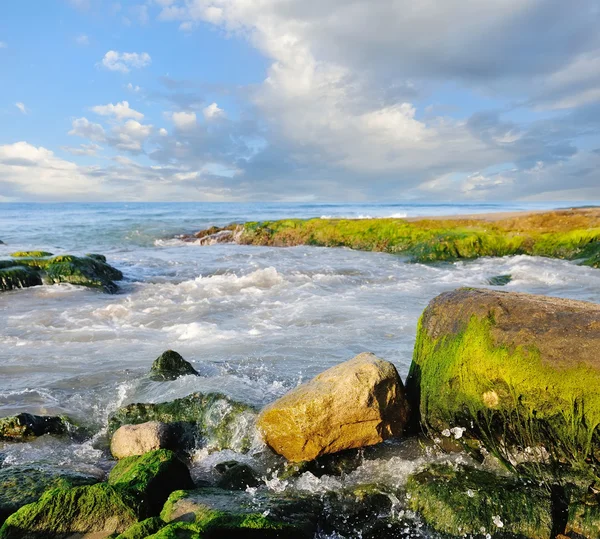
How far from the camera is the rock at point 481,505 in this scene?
3.38 meters

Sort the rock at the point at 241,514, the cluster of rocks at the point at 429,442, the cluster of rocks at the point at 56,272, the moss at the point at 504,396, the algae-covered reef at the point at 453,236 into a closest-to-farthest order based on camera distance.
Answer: the rock at the point at 241,514, the cluster of rocks at the point at 429,442, the moss at the point at 504,396, the cluster of rocks at the point at 56,272, the algae-covered reef at the point at 453,236

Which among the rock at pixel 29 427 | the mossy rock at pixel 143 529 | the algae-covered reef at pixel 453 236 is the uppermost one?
the algae-covered reef at pixel 453 236

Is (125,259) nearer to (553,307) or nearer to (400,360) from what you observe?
(400,360)

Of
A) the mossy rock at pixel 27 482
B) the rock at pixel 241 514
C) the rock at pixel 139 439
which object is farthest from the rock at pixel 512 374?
the mossy rock at pixel 27 482

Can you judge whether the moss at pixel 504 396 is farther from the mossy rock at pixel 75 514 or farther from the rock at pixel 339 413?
the mossy rock at pixel 75 514

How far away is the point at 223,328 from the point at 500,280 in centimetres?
836

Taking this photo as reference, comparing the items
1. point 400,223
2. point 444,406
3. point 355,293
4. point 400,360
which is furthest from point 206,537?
point 400,223

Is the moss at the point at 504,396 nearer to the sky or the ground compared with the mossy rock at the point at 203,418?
nearer to the sky

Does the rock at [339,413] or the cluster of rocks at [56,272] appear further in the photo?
the cluster of rocks at [56,272]

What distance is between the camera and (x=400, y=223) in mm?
21531

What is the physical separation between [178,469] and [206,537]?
1.13m

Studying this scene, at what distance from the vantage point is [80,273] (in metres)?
13.1

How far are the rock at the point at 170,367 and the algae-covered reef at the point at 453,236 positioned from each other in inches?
507

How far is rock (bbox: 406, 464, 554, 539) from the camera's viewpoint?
338 cm
